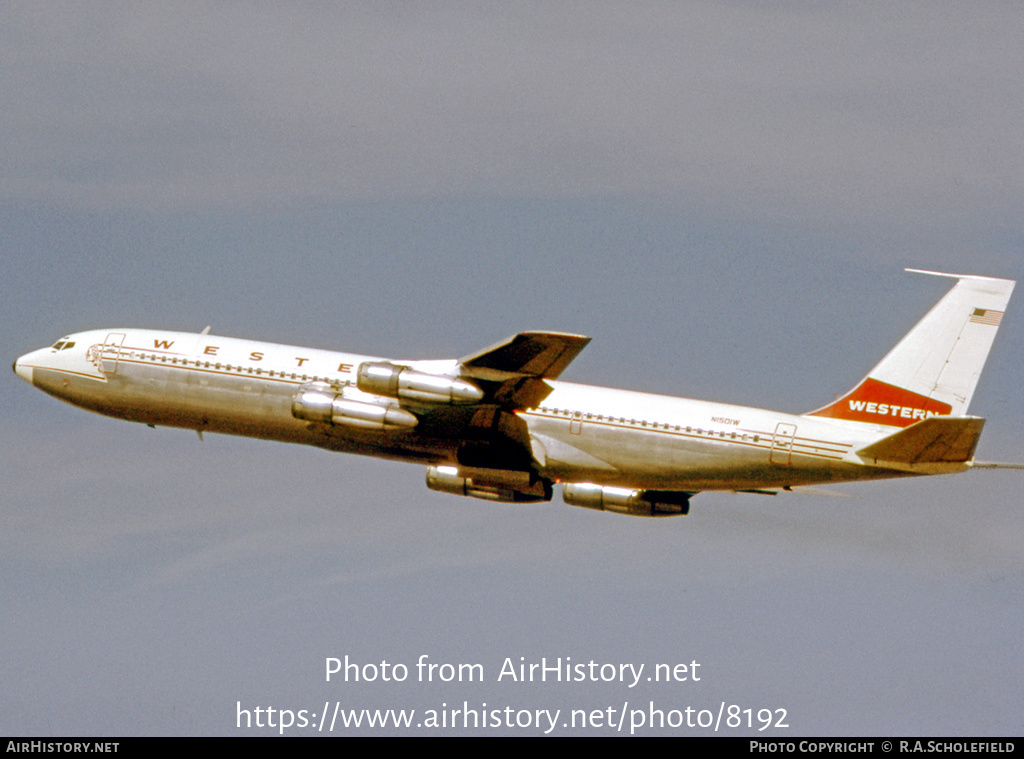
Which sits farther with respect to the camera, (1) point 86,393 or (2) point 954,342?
(1) point 86,393

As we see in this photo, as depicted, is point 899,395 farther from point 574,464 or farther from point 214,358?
point 214,358

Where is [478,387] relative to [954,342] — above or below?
below

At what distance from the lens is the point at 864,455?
50000mm

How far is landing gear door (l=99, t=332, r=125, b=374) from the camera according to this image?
5766 cm

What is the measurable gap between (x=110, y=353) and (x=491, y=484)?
53.4 feet

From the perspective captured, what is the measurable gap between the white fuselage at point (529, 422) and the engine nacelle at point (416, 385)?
1015mm

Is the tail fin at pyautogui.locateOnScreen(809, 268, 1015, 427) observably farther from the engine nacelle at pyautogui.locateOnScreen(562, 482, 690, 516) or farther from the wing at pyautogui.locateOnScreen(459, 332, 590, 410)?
the wing at pyautogui.locateOnScreen(459, 332, 590, 410)

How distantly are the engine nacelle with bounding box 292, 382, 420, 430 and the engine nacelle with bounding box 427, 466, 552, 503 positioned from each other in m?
4.18

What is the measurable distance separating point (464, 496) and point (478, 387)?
9.55 m

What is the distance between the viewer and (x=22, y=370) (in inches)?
2394

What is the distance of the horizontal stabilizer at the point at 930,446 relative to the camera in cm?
4569

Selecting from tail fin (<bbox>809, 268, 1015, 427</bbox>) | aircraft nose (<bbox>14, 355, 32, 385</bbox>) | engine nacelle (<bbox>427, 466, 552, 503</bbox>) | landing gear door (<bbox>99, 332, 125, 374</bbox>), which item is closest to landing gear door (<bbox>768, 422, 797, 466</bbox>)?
tail fin (<bbox>809, 268, 1015, 427</bbox>)

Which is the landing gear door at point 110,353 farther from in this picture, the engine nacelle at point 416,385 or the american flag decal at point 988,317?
the american flag decal at point 988,317
